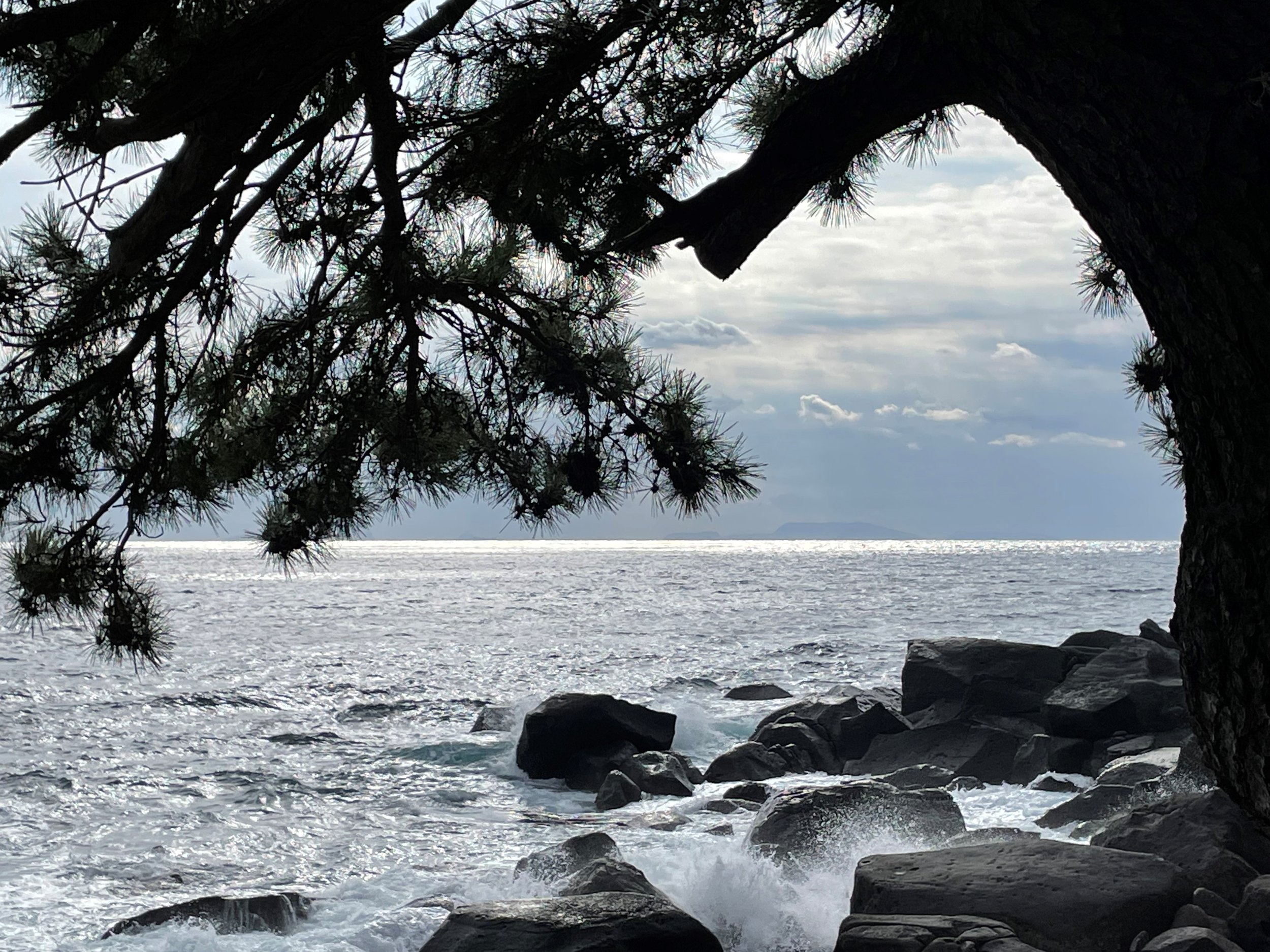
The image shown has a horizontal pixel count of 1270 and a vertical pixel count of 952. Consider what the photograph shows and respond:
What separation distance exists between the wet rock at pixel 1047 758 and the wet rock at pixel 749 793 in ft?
9.19

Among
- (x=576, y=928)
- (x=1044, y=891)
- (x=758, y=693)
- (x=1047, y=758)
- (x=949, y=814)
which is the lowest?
(x=758, y=693)

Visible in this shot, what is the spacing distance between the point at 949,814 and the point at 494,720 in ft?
30.4

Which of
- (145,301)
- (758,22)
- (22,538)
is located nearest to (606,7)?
(758,22)

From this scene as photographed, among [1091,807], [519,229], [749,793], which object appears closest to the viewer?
[519,229]

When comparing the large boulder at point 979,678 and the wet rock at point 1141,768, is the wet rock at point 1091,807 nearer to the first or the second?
the wet rock at point 1141,768

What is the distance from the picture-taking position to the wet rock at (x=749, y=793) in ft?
36.6

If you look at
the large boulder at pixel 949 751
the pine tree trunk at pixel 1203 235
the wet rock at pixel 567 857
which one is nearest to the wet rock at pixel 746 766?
the large boulder at pixel 949 751

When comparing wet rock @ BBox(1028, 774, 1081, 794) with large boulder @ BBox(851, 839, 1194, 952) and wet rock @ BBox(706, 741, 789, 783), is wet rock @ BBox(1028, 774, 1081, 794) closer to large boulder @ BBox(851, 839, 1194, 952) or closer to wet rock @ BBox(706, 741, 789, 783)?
wet rock @ BBox(706, 741, 789, 783)

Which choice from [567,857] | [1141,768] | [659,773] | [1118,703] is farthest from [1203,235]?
[1118,703]

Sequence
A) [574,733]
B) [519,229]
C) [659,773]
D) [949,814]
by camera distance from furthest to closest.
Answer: [574,733]
[659,773]
[949,814]
[519,229]

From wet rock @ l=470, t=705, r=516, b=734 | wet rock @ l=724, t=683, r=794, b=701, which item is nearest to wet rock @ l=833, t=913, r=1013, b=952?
wet rock @ l=470, t=705, r=516, b=734

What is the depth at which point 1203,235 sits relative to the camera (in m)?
2.41

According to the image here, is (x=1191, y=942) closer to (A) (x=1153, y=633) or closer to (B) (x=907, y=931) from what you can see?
(B) (x=907, y=931)

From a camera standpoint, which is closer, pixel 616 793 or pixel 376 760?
pixel 616 793
